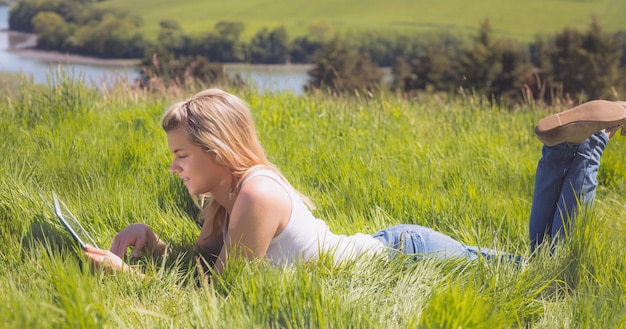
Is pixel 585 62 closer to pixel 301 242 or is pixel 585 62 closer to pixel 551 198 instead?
pixel 551 198

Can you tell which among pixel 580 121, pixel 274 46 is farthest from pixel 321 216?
pixel 274 46

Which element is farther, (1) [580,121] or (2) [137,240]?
(1) [580,121]

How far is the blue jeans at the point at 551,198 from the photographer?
9.35ft

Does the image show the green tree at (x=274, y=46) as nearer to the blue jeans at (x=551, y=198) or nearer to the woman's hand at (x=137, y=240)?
the blue jeans at (x=551, y=198)

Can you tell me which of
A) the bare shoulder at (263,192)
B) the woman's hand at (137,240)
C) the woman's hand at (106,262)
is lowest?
the woman's hand at (137,240)

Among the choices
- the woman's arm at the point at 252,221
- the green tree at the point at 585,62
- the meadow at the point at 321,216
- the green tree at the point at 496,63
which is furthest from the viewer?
the green tree at the point at 496,63

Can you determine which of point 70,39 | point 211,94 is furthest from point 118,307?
point 70,39

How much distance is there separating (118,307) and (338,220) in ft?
4.89

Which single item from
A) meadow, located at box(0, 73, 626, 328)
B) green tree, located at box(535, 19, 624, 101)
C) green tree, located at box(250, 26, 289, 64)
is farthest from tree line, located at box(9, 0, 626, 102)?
meadow, located at box(0, 73, 626, 328)

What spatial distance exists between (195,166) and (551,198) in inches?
63.7

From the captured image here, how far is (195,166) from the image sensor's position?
2674mm

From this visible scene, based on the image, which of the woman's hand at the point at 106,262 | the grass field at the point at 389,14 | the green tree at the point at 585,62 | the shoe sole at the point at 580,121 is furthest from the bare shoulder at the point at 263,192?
the grass field at the point at 389,14

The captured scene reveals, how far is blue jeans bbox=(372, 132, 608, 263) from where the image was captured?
285 cm

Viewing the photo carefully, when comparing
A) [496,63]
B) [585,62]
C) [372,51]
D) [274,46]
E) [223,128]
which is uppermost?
[223,128]
